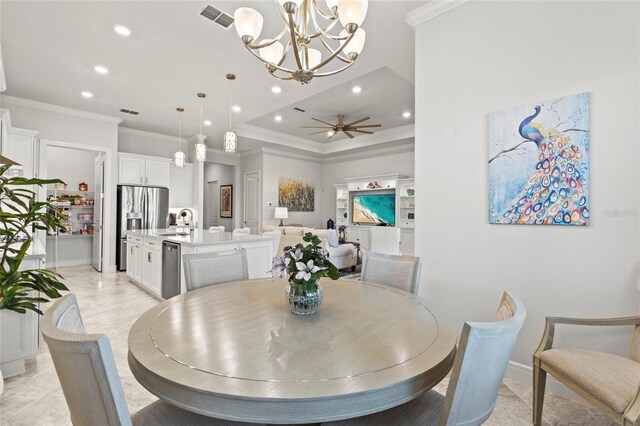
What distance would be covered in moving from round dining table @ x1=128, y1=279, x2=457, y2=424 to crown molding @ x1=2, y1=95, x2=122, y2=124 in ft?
18.3

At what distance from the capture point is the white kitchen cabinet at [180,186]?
6.83 meters

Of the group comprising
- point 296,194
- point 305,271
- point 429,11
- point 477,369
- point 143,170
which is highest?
point 429,11

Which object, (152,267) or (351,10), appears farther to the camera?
(152,267)

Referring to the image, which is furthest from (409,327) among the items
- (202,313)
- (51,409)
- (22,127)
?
(22,127)

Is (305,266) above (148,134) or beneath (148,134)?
beneath

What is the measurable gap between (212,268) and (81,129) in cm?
514

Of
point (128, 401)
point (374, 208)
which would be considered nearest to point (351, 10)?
point (128, 401)

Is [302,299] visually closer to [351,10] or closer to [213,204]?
[351,10]

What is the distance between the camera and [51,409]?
186 centimetres

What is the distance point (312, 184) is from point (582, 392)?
7.93 meters

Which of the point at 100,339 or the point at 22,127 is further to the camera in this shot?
the point at 22,127

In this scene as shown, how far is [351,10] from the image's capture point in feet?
5.52

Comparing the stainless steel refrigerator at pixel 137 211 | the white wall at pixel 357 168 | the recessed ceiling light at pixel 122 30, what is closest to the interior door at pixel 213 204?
the stainless steel refrigerator at pixel 137 211

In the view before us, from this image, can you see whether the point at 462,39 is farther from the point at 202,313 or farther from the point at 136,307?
the point at 136,307
